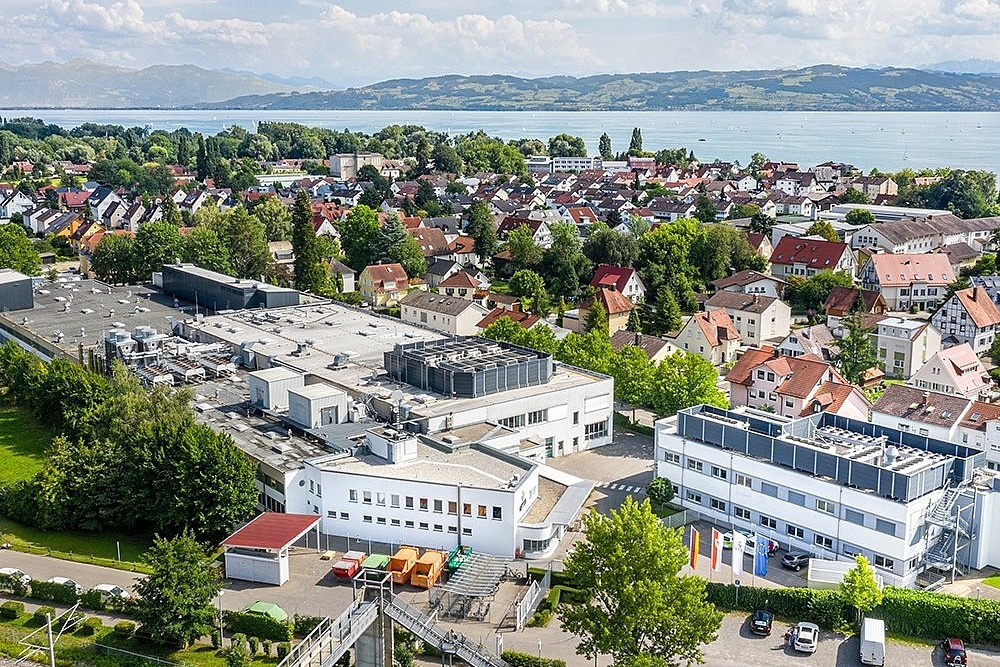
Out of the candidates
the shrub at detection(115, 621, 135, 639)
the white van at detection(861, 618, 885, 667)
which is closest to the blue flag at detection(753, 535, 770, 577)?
the white van at detection(861, 618, 885, 667)

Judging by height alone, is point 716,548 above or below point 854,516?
below

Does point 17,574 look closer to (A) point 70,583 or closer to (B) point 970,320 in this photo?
(A) point 70,583

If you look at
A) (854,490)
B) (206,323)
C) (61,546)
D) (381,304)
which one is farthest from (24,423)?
(854,490)

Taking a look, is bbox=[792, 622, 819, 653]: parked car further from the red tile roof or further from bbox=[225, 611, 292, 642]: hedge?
the red tile roof

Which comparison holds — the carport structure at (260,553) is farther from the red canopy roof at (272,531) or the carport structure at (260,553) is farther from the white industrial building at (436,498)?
the white industrial building at (436,498)

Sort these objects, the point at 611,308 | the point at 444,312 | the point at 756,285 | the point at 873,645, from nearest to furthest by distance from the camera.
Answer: the point at 873,645, the point at 444,312, the point at 611,308, the point at 756,285

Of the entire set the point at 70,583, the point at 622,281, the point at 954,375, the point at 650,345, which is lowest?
the point at 70,583

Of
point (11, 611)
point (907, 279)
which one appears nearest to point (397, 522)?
point (11, 611)
